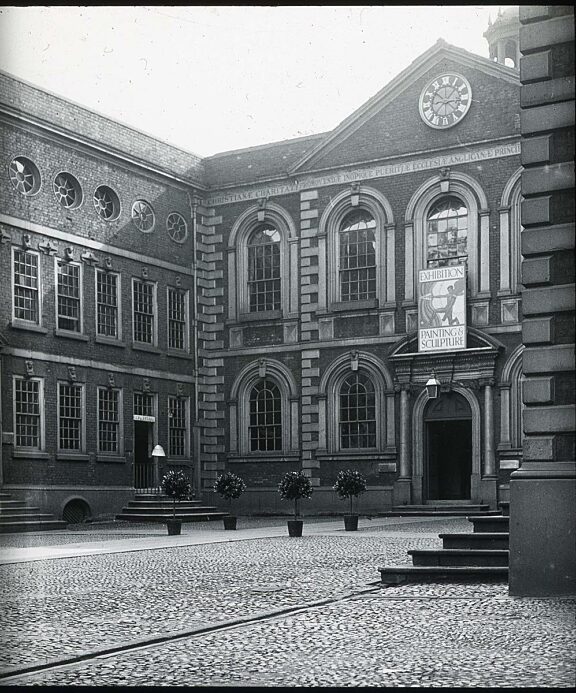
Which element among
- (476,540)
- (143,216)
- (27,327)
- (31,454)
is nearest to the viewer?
(476,540)

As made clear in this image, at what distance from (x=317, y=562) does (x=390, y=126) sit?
796 inches

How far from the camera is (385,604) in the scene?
10.8 m

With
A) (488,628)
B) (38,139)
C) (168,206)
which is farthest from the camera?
(168,206)

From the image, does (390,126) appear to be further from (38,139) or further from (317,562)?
(317,562)

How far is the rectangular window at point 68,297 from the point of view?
30.4 meters

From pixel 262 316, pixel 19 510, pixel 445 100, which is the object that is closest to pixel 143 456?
pixel 262 316

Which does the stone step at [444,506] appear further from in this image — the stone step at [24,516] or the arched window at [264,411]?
the stone step at [24,516]

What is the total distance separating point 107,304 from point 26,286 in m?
3.48

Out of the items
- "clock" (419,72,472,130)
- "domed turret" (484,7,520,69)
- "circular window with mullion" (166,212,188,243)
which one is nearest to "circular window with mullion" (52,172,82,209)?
"circular window with mullion" (166,212,188,243)

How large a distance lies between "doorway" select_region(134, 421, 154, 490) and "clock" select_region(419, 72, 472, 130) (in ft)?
40.4

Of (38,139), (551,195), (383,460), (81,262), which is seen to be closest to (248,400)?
(383,460)

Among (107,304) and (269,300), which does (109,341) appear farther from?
(269,300)

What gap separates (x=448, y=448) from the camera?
32.6m

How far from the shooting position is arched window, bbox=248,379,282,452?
34969mm
